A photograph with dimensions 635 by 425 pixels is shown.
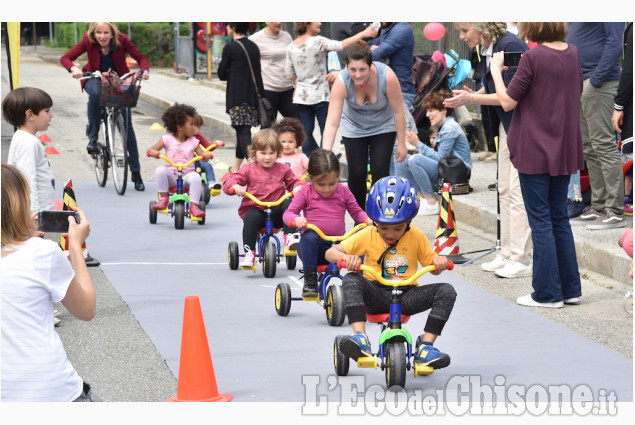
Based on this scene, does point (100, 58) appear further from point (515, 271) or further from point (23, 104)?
point (515, 271)

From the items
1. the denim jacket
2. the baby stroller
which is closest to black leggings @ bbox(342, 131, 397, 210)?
the denim jacket

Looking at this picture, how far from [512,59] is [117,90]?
18.8 ft

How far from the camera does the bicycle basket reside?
39.5 ft

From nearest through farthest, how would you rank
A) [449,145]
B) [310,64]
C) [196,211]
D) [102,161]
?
[196,211], [449,145], [310,64], [102,161]

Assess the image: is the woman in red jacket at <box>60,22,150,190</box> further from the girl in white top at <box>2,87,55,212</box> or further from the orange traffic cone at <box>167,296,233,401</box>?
the orange traffic cone at <box>167,296,233,401</box>

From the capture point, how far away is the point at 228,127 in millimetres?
19891

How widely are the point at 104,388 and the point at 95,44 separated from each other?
7.56 meters

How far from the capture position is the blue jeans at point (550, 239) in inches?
290

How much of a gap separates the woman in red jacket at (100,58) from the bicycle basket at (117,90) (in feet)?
0.48

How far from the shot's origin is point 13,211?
3.76m

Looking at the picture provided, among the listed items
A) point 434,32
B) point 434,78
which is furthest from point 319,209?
point 434,32

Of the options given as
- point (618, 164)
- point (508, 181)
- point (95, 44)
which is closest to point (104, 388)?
point (508, 181)

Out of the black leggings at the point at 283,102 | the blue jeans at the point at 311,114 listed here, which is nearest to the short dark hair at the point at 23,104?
the blue jeans at the point at 311,114
